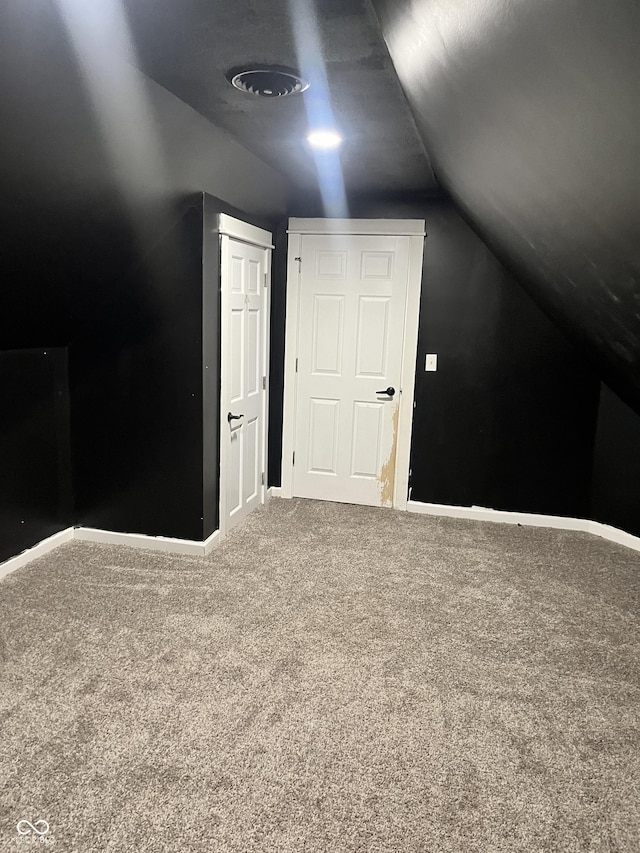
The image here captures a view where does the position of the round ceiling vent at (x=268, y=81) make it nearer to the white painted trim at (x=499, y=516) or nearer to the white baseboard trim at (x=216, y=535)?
the white baseboard trim at (x=216, y=535)

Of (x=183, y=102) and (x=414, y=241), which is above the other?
(x=183, y=102)

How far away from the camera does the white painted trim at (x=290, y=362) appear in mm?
4357

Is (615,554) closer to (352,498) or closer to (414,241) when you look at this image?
(352,498)

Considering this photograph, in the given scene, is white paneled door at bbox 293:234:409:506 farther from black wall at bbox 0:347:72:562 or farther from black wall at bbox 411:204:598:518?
black wall at bbox 0:347:72:562

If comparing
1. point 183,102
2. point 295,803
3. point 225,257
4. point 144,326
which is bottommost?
point 295,803

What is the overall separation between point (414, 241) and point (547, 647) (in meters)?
2.72

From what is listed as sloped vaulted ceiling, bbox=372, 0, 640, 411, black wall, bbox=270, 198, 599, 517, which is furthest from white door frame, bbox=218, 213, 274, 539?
sloped vaulted ceiling, bbox=372, 0, 640, 411

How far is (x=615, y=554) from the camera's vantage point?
3.82 m

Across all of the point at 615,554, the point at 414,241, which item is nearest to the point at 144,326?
the point at 414,241

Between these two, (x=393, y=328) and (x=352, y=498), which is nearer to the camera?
(x=393, y=328)

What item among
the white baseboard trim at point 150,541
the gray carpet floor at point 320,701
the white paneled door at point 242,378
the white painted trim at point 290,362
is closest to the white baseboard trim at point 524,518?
the gray carpet floor at point 320,701

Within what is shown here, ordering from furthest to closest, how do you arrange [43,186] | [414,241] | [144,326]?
1. [414,241]
2. [144,326]
3. [43,186]

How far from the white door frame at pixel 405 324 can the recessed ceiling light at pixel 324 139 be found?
117 cm

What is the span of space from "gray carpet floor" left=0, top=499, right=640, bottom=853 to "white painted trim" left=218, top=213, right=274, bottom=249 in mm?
1867
